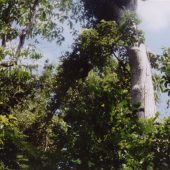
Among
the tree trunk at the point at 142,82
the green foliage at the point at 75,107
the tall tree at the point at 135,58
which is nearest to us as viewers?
the green foliage at the point at 75,107

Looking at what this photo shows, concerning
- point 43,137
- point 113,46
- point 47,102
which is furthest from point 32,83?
point 113,46

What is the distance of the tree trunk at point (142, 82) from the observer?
10.7 m

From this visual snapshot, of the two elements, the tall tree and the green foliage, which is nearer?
the green foliage

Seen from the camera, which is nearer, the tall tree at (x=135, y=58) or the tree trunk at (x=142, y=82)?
the tree trunk at (x=142, y=82)

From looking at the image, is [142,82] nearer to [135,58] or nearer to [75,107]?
[135,58]

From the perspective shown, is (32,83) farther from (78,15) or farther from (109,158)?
(109,158)

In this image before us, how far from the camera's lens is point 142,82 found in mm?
11672

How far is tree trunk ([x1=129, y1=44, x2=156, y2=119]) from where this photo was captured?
10.7 meters

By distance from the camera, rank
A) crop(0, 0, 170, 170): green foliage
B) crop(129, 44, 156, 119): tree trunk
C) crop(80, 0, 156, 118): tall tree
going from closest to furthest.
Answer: crop(0, 0, 170, 170): green foliage → crop(129, 44, 156, 119): tree trunk → crop(80, 0, 156, 118): tall tree

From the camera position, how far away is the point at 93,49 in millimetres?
14430

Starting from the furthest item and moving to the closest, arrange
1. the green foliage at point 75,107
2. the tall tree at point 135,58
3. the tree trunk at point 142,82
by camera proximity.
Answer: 1. the tall tree at point 135,58
2. the tree trunk at point 142,82
3. the green foliage at point 75,107

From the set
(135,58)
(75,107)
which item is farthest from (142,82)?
(75,107)

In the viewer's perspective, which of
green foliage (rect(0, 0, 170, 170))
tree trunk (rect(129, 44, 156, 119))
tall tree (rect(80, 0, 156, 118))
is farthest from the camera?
tall tree (rect(80, 0, 156, 118))

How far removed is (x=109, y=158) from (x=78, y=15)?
1261 cm
